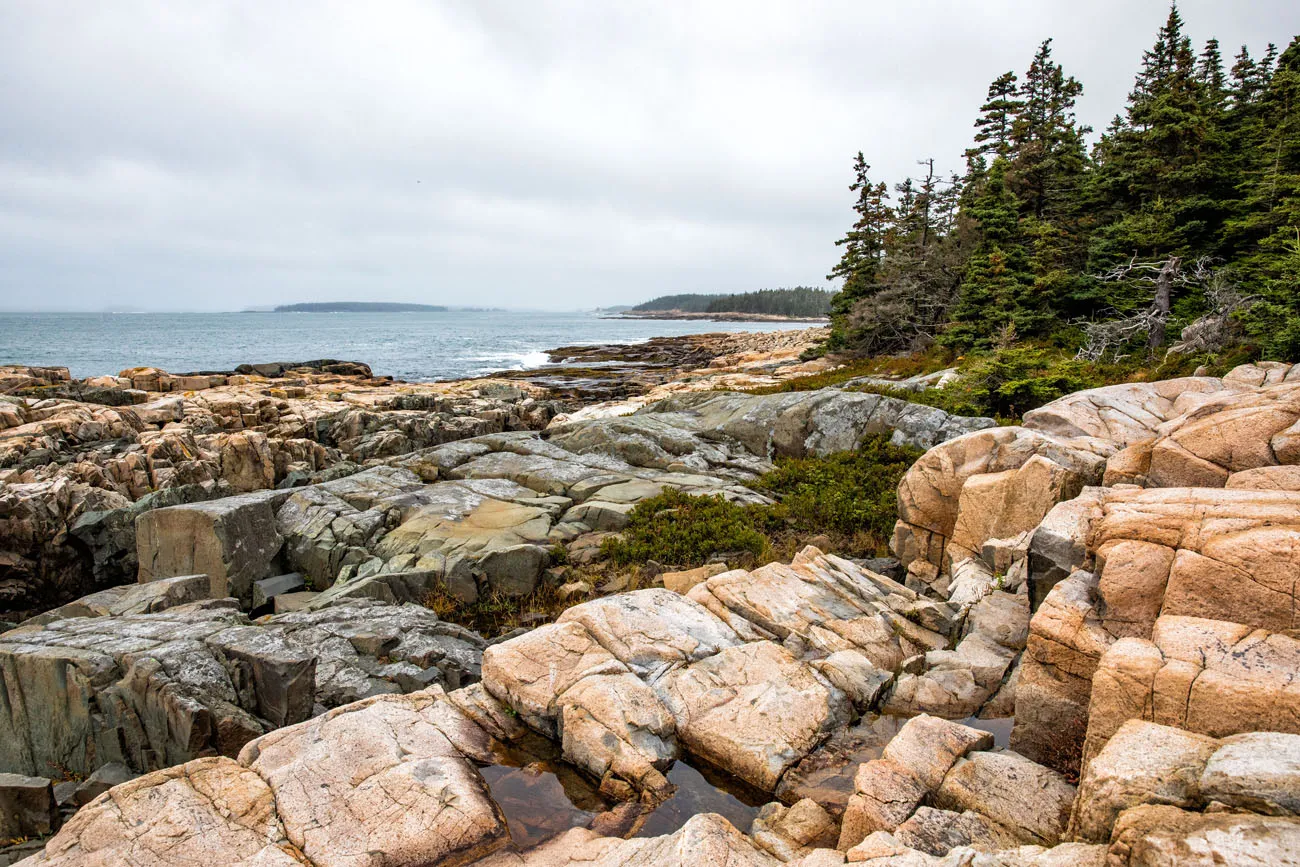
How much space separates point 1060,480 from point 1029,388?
383 inches

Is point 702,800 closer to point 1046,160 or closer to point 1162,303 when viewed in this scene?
point 1162,303

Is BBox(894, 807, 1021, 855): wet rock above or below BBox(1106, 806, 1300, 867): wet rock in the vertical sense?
below

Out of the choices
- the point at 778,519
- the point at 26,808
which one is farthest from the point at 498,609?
the point at 778,519

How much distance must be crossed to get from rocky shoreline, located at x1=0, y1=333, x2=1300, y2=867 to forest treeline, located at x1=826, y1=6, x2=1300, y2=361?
7.26 m

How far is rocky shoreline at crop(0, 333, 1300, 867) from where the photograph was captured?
4.99m

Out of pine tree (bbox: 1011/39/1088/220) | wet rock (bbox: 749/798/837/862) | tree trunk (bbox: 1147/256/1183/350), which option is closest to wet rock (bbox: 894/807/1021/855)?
wet rock (bbox: 749/798/837/862)

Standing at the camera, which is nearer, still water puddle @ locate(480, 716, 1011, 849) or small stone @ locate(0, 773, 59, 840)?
still water puddle @ locate(480, 716, 1011, 849)

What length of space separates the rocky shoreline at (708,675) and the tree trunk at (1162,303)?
7.63 metres

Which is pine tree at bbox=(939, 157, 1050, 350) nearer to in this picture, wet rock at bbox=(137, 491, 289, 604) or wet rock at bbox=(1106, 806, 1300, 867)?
wet rock at bbox=(1106, 806, 1300, 867)

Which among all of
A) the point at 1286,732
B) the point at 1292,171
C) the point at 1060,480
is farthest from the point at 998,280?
the point at 1286,732

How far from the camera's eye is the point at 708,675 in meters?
7.77

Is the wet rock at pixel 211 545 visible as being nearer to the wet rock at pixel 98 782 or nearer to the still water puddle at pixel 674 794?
the wet rock at pixel 98 782

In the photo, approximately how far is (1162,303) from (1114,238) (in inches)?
209

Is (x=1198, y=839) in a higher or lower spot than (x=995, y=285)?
lower
